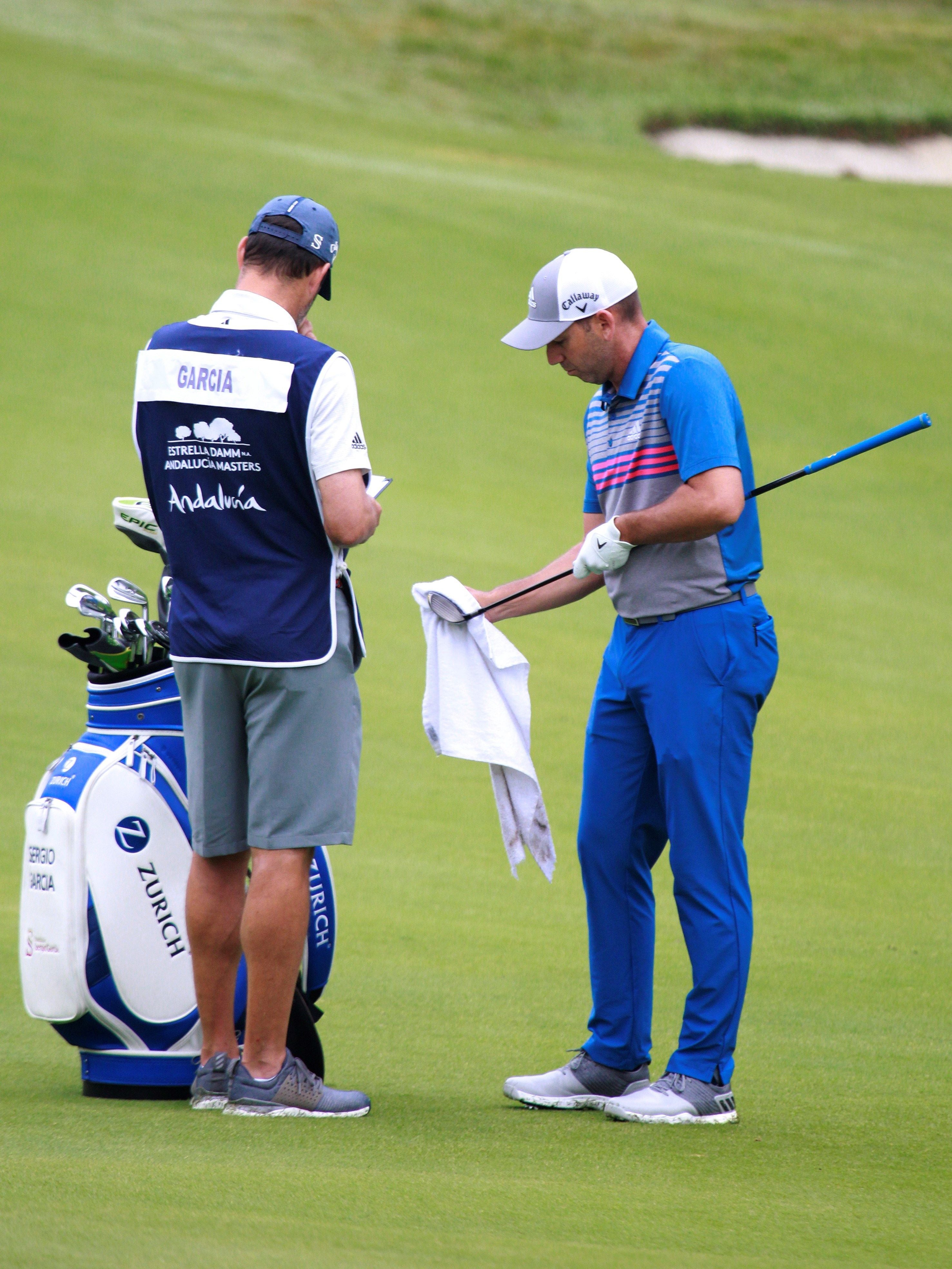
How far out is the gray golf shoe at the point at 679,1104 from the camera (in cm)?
316

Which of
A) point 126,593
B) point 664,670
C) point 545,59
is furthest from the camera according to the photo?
point 545,59

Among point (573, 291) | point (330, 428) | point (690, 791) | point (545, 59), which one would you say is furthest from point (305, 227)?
point (545, 59)

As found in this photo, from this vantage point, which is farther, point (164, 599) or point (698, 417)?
point (164, 599)

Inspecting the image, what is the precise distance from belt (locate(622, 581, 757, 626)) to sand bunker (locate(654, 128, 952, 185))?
19.5 m

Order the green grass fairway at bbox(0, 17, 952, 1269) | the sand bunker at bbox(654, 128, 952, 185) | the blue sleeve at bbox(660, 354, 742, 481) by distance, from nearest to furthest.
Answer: the green grass fairway at bbox(0, 17, 952, 1269) → the blue sleeve at bbox(660, 354, 742, 481) → the sand bunker at bbox(654, 128, 952, 185)

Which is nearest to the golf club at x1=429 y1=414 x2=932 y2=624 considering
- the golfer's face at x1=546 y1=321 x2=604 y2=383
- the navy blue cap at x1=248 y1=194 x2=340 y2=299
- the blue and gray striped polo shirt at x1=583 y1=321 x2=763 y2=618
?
the blue and gray striped polo shirt at x1=583 y1=321 x2=763 y2=618

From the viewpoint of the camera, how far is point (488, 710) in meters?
3.50

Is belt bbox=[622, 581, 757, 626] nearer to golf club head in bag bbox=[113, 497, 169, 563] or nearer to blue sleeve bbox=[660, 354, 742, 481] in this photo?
blue sleeve bbox=[660, 354, 742, 481]

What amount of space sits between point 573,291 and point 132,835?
4.57 ft

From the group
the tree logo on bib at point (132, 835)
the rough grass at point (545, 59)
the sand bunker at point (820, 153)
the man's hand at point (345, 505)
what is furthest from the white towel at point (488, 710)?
the sand bunker at point (820, 153)

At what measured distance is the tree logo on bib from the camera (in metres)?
3.26

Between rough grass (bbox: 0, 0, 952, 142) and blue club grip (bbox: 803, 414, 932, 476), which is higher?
rough grass (bbox: 0, 0, 952, 142)

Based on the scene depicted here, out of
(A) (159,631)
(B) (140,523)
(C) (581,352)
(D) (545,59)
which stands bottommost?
(A) (159,631)

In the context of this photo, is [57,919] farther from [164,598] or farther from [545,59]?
[545,59]
